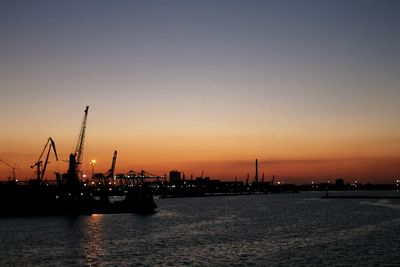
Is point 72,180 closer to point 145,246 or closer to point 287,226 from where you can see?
point 287,226

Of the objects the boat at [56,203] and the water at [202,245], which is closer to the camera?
the water at [202,245]

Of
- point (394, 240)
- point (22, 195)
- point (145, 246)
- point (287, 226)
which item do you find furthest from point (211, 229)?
point (22, 195)

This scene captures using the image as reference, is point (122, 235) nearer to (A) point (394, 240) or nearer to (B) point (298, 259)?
(B) point (298, 259)

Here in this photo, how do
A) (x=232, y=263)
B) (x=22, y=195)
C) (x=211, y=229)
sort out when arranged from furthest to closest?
(x=22, y=195) → (x=211, y=229) → (x=232, y=263)

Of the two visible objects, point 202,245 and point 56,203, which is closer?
point 202,245

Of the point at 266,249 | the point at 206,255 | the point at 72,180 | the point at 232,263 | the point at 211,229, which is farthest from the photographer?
the point at 72,180

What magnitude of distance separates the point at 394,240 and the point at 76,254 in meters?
48.8

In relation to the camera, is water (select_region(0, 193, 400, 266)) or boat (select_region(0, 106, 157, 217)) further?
boat (select_region(0, 106, 157, 217))

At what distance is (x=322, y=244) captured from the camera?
76000mm

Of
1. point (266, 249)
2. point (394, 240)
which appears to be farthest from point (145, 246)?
point (394, 240)

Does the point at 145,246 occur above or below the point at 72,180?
below

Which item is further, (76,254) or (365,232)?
(365,232)

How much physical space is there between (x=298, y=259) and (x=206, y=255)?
11816 millimetres

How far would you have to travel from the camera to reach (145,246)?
249ft
